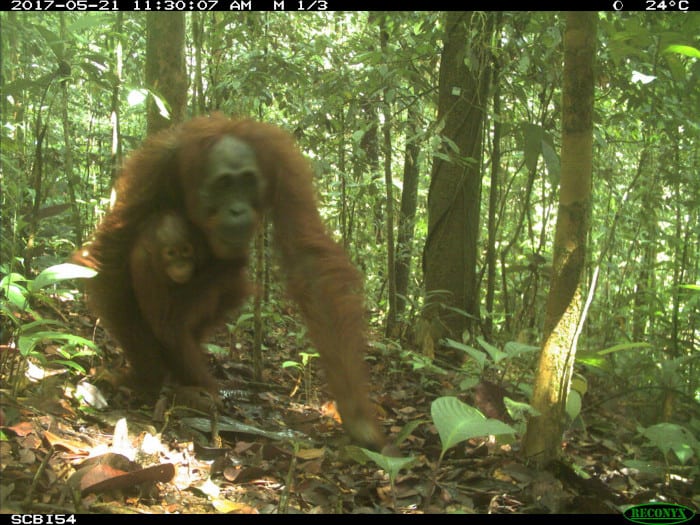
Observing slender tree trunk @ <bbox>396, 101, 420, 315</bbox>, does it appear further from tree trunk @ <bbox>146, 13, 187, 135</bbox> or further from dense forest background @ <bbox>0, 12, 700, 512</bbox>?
tree trunk @ <bbox>146, 13, 187, 135</bbox>

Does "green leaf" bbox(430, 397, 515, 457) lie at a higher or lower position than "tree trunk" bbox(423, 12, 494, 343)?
lower

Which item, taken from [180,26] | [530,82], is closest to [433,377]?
[530,82]

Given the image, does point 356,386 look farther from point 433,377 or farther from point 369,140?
point 369,140

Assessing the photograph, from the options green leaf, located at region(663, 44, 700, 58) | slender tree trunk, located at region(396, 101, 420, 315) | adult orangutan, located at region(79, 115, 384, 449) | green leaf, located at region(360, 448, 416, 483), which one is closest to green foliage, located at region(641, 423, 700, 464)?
green leaf, located at region(360, 448, 416, 483)

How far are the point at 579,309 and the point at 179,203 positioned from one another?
179cm

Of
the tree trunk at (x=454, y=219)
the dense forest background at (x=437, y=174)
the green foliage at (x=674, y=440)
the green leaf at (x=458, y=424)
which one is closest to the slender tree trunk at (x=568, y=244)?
the dense forest background at (x=437, y=174)

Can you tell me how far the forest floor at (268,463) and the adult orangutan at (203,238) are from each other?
0.25m

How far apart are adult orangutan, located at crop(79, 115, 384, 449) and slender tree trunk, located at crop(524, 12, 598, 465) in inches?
28.2

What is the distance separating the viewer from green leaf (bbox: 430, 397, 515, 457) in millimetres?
1749

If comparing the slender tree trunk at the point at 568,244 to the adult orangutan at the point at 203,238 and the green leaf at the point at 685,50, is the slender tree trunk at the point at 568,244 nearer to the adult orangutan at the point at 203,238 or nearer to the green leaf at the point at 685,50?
the green leaf at the point at 685,50

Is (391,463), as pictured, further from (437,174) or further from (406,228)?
(406,228)

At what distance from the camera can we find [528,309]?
3627 millimetres

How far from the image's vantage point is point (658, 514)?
1580 millimetres

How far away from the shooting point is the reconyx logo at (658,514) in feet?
5.14
